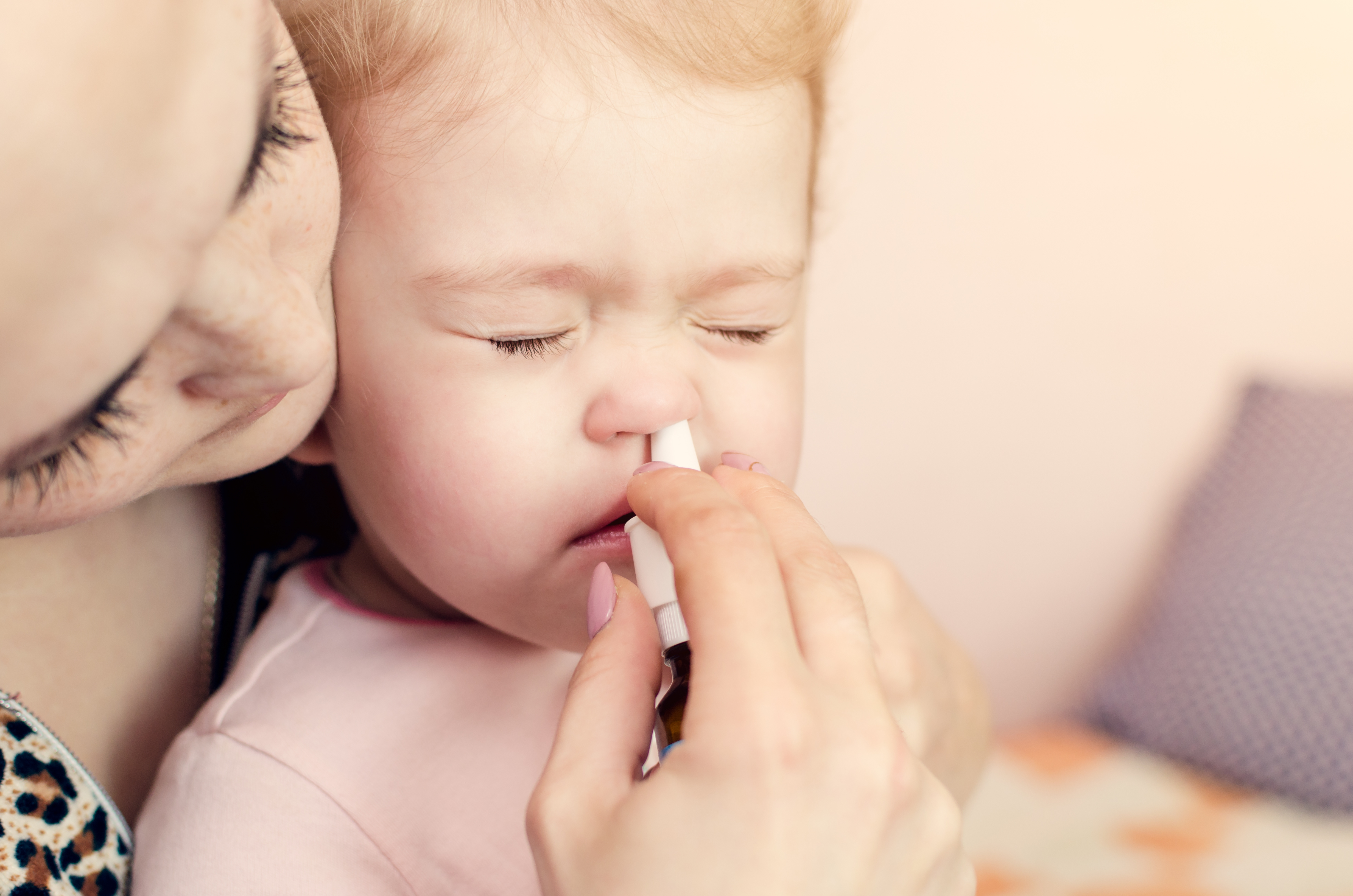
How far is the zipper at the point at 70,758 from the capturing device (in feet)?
2.11

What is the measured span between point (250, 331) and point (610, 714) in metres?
0.26

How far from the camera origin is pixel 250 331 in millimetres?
507

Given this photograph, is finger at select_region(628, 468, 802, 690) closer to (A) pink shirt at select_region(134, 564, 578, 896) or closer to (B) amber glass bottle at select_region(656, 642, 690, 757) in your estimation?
(B) amber glass bottle at select_region(656, 642, 690, 757)

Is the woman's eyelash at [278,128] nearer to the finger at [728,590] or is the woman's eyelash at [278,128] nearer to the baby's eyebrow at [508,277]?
the baby's eyebrow at [508,277]

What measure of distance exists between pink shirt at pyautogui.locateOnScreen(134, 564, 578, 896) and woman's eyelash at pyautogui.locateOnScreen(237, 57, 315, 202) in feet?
1.34

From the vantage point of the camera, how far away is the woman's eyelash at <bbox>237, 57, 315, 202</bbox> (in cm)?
50

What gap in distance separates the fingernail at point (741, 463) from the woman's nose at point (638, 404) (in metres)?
0.06

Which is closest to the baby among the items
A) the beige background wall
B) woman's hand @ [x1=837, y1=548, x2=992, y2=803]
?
woman's hand @ [x1=837, y1=548, x2=992, y2=803]

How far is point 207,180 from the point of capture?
451 millimetres

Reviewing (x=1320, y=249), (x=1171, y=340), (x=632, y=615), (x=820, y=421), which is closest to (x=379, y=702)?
(x=632, y=615)

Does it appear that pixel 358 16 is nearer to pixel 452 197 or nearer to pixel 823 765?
pixel 452 197

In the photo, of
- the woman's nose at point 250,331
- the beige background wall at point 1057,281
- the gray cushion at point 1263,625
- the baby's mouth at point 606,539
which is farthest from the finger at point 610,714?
the gray cushion at point 1263,625

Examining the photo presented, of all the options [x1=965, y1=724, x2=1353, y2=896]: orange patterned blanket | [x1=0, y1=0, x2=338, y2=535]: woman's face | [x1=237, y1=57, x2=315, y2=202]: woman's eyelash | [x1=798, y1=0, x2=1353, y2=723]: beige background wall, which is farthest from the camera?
[x1=798, y1=0, x2=1353, y2=723]: beige background wall

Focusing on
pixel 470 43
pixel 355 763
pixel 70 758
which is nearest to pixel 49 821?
pixel 70 758
